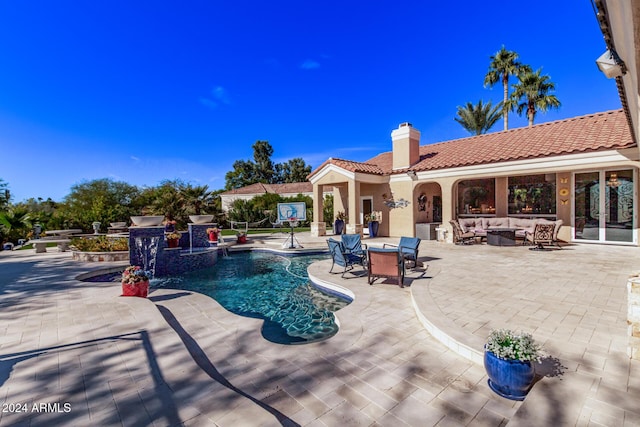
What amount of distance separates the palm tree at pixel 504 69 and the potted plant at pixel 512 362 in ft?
100

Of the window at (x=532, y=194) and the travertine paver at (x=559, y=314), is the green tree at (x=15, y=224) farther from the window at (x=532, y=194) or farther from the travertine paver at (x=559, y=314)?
the window at (x=532, y=194)

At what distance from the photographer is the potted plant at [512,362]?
8.70 feet

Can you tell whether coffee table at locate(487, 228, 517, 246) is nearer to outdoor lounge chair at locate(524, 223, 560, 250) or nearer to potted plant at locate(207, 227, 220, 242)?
outdoor lounge chair at locate(524, 223, 560, 250)

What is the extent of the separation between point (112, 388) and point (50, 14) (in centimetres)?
1409

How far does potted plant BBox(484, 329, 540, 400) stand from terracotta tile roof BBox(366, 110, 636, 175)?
1211cm

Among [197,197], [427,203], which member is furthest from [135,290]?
[197,197]

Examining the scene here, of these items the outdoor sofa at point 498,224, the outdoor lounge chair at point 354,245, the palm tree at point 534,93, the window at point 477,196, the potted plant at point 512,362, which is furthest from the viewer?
the palm tree at point 534,93

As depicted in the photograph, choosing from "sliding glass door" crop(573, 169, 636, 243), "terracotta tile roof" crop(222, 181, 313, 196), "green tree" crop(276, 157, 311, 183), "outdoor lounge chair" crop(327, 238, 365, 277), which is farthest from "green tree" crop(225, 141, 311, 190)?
"outdoor lounge chair" crop(327, 238, 365, 277)

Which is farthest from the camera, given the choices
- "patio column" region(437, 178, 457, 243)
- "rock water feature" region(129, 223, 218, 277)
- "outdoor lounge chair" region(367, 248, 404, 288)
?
"patio column" region(437, 178, 457, 243)

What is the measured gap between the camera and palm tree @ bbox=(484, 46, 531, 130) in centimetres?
2586

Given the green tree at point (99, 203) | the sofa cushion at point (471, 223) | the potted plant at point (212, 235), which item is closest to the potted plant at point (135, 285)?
the potted plant at point (212, 235)

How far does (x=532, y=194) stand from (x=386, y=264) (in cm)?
1166

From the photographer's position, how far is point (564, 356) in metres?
3.30

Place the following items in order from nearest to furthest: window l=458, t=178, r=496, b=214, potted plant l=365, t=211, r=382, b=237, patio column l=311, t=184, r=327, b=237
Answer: window l=458, t=178, r=496, b=214, potted plant l=365, t=211, r=382, b=237, patio column l=311, t=184, r=327, b=237
